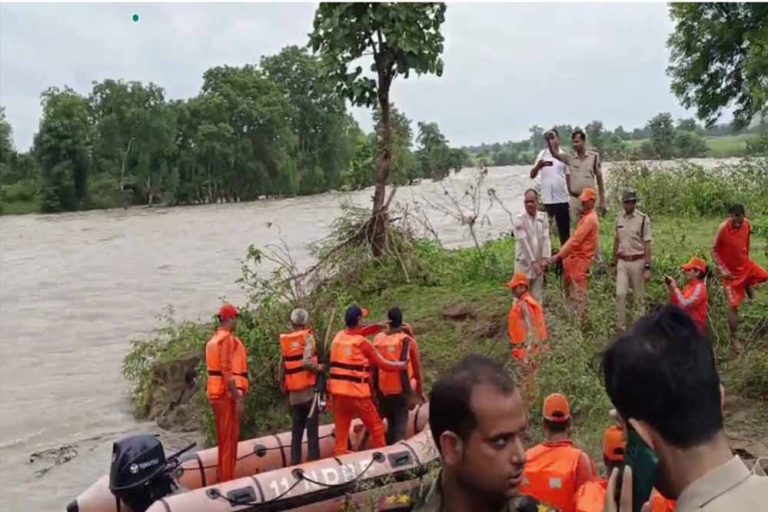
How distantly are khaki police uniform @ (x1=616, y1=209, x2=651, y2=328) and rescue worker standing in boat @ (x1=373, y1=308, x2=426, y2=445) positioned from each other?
2.03 m

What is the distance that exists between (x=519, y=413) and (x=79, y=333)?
654 inches

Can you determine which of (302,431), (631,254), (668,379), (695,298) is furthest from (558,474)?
(631,254)

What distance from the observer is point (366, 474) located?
7262 millimetres

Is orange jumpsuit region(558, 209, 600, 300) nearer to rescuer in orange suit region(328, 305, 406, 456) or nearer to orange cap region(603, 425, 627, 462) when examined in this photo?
rescuer in orange suit region(328, 305, 406, 456)

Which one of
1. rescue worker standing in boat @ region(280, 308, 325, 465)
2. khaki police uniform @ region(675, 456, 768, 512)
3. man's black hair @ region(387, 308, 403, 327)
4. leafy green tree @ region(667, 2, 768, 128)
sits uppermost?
leafy green tree @ region(667, 2, 768, 128)

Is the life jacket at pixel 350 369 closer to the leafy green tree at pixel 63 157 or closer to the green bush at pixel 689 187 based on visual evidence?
the green bush at pixel 689 187

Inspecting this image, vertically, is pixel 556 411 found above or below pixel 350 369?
above

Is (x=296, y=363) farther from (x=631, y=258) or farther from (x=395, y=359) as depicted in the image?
(x=631, y=258)

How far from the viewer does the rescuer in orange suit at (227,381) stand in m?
7.52

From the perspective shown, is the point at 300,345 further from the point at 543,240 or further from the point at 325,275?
the point at 325,275

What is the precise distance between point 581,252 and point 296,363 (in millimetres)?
2784

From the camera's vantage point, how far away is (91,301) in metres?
20.4

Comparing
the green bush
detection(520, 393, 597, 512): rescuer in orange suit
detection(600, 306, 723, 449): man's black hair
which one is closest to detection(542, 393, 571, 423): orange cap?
detection(520, 393, 597, 512): rescuer in orange suit

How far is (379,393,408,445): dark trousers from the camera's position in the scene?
7.73 m
